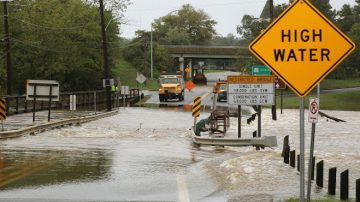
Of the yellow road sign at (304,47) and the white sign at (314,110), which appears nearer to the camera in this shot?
the yellow road sign at (304,47)

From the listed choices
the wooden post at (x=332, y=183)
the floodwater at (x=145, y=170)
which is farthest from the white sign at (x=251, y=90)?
the wooden post at (x=332, y=183)

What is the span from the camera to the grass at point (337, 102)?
64438 mm

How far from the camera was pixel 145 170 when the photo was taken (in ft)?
48.4

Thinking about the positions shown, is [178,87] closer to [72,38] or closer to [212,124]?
[72,38]

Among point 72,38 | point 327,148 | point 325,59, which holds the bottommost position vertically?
point 327,148

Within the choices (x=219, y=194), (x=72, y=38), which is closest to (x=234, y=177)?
(x=219, y=194)

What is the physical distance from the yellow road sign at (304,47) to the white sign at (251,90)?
43.8ft

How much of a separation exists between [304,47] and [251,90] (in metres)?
13.7

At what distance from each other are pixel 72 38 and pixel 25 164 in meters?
56.1

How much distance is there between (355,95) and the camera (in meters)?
76.1

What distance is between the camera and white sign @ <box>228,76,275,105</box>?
72.3 ft

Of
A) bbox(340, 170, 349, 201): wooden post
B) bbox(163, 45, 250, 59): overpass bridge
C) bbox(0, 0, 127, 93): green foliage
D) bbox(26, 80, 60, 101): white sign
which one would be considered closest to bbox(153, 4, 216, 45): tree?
bbox(163, 45, 250, 59): overpass bridge

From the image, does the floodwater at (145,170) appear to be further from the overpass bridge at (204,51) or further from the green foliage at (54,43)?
the overpass bridge at (204,51)

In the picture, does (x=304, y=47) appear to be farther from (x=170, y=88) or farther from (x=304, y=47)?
(x=170, y=88)
